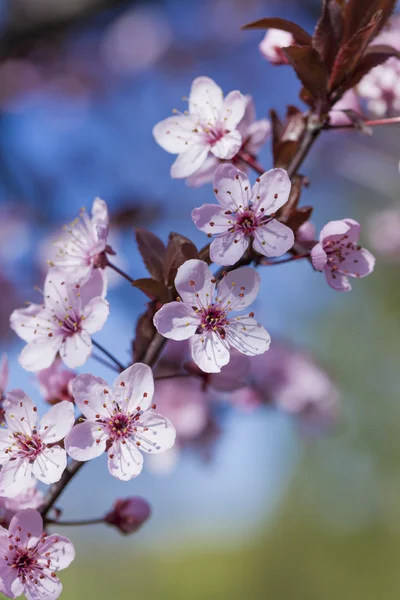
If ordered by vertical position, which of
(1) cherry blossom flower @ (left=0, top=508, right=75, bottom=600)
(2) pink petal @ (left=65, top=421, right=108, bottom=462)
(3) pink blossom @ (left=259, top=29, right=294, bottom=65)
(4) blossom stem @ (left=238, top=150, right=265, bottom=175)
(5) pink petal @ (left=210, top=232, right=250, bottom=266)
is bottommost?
(1) cherry blossom flower @ (left=0, top=508, right=75, bottom=600)

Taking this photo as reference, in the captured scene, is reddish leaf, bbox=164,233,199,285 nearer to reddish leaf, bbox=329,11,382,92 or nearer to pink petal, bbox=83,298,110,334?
pink petal, bbox=83,298,110,334


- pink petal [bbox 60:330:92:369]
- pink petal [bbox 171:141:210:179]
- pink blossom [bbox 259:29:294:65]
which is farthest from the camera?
pink blossom [bbox 259:29:294:65]

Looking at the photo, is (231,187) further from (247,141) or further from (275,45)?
(275,45)

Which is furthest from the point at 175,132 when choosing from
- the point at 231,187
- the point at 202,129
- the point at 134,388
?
the point at 134,388

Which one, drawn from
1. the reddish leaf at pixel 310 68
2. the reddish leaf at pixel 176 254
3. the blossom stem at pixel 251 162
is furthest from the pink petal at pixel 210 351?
the reddish leaf at pixel 310 68

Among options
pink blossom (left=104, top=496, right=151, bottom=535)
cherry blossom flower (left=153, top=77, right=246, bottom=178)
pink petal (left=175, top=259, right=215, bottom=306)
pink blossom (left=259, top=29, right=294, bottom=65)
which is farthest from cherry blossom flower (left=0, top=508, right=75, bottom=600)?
pink blossom (left=259, top=29, right=294, bottom=65)

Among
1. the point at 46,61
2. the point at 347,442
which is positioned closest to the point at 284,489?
the point at 347,442

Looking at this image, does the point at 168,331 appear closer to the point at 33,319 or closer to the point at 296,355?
the point at 33,319

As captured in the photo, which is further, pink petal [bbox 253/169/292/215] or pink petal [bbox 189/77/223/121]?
pink petal [bbox 189/77/223/121]
